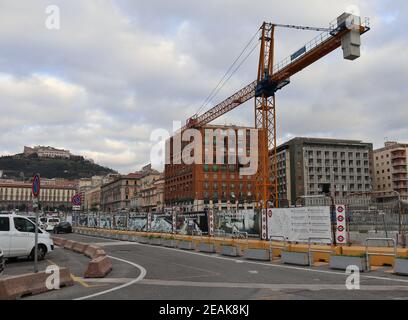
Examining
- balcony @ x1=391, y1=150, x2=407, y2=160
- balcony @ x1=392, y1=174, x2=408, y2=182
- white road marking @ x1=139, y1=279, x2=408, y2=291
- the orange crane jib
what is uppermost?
the orange crane jib

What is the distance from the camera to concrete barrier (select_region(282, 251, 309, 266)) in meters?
15.6

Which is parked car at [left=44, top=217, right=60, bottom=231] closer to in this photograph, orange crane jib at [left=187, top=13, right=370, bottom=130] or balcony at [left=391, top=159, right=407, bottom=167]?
orange crane jib at [left=187, top=13, right=370, bottom=130]

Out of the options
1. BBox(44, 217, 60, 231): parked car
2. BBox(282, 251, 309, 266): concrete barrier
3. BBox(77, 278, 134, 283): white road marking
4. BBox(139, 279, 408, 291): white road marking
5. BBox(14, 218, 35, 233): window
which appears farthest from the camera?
BBox(44, 217, 60, 231): parked car

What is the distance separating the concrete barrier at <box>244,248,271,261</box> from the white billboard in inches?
34.9

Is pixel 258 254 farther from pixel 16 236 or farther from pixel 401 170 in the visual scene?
pixel 401 170

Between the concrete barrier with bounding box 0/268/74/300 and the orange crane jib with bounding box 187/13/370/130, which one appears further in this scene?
the orange crane jib with bounding box 187/13/370/130

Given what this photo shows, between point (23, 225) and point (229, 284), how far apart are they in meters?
9.85

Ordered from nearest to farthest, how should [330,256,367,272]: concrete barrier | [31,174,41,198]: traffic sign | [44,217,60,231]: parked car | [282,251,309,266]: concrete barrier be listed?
[31,174,41,198]: traffic sign < [330,256,367,272]: concrete barrier < [282,251,309,266]: concrete barrier < [44,217,60,231]: parked car

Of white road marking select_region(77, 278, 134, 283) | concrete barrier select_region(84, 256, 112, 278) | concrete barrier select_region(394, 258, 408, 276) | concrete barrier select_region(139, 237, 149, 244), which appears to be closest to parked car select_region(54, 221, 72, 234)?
concrete barrier select_region(139, 237, 149, 244)

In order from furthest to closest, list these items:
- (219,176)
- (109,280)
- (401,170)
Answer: (401,170)
(219,176)
(109,280)

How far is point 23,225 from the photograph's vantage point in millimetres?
17219
